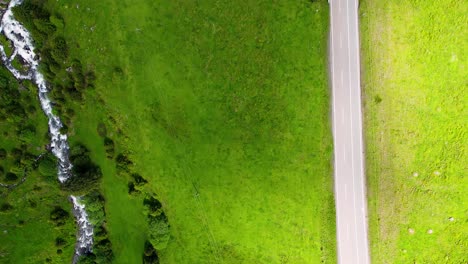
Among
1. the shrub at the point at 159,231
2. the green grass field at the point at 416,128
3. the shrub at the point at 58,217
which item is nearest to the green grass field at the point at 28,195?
the shrub at the point at 58,217

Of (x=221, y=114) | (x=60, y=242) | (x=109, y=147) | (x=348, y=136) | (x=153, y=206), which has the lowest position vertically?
(x=60, y=242)

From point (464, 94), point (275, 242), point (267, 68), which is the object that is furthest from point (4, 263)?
point (464, 94)

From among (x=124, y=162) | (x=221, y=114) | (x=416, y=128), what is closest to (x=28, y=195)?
(x=124, y=162)

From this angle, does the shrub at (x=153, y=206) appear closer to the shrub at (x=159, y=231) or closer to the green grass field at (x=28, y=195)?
the shrub at (x=159, y=231)

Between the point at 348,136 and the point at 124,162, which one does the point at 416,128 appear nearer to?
the point at 348,136

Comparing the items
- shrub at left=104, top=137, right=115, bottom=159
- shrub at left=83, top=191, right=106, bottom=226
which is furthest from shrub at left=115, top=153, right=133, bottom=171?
shrub at left=83, top=191, right=106, bottom=226

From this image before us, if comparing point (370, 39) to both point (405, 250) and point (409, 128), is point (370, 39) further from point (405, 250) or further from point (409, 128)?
point (405, 250)
